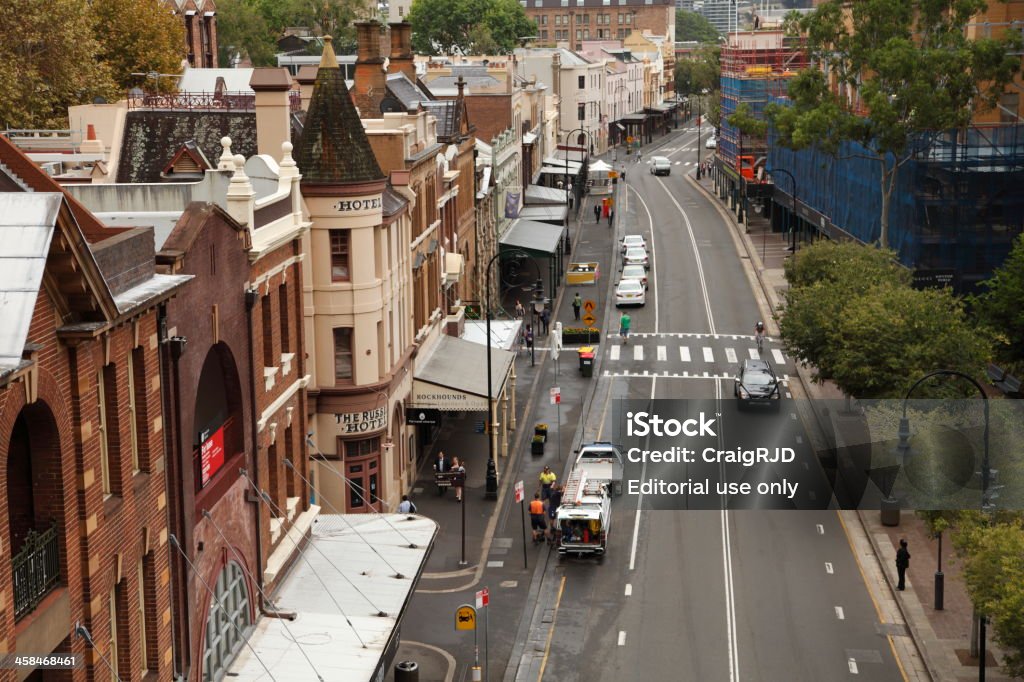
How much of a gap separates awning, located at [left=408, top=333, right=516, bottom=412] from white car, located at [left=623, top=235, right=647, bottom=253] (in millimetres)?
41695

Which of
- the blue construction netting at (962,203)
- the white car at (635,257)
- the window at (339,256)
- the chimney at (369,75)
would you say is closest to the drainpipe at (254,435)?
the window at (339,256)

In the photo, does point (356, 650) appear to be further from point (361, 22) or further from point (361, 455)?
point (361, 22)

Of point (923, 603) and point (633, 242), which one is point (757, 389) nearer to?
point (923, 603)

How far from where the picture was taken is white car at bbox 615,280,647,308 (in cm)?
8344

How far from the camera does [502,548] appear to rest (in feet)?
145

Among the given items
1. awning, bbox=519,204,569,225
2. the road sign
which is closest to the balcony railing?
the road sign

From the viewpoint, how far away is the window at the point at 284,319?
110ft

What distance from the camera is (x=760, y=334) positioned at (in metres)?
72.2

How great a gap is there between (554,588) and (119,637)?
20.3 metres

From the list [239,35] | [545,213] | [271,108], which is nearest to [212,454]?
[271,108]

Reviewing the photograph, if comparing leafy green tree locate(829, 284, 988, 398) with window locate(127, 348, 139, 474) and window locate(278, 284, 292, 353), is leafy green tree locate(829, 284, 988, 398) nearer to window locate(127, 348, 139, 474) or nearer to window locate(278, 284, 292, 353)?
window locate(278, 284, 292, 353)

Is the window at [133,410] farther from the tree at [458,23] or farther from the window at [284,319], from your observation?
the tree at [458,23]

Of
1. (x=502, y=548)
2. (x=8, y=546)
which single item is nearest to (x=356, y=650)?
(x=8, y=546)

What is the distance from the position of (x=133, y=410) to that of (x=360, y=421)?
68.5ft
